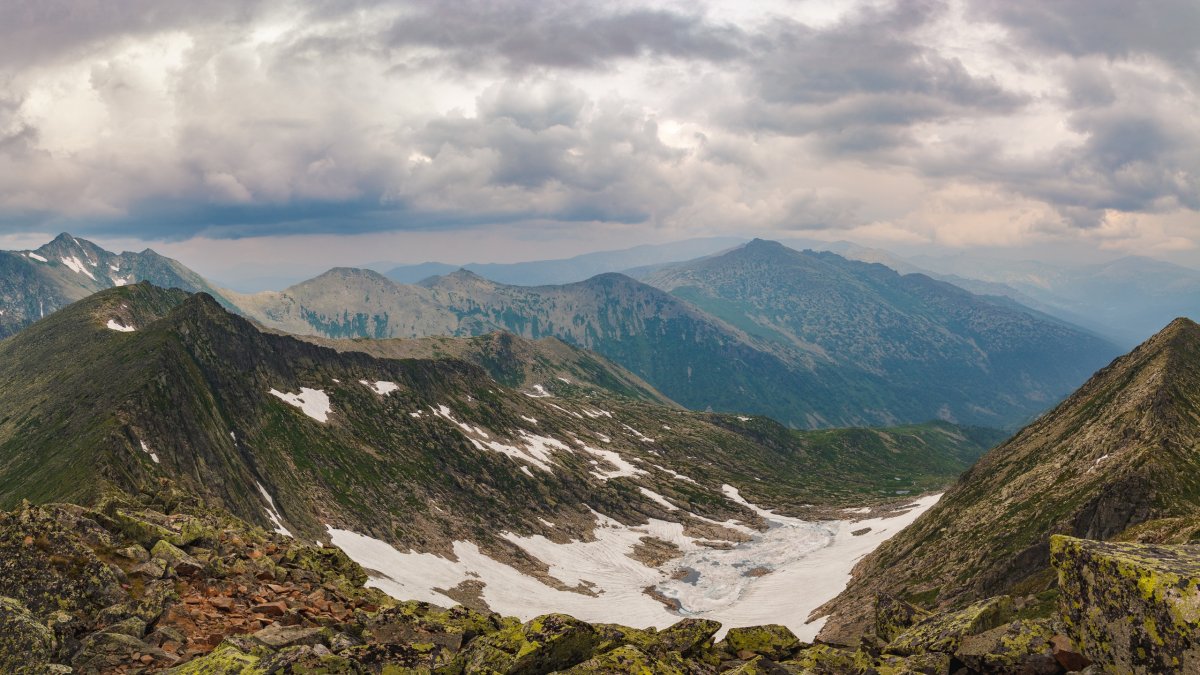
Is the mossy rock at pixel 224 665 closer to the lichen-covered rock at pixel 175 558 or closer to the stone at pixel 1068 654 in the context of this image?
the lichen-covered rock at pixel 175 558

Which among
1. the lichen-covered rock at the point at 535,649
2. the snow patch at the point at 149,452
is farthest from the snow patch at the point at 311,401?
the lichen-covered rock at the point at 535,649

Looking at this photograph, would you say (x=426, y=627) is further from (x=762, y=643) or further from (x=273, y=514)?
(x=273, y=514)

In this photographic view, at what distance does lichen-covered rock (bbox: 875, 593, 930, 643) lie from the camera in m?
25.9

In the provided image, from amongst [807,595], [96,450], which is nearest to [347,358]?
[96,450]

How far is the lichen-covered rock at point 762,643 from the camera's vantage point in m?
24.7

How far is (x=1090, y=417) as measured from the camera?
101688 millimetres

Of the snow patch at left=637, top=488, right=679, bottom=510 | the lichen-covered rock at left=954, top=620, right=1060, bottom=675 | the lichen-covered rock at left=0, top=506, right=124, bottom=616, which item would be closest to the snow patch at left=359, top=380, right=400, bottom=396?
the snow patch at left=637, top=488, right=679, bottom=510

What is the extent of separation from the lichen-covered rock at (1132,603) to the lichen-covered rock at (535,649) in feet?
42.8

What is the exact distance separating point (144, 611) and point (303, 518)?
91.0 m

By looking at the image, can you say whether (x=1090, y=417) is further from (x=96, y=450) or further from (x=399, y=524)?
(x=96, y=450)

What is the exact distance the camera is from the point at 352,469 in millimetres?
137625

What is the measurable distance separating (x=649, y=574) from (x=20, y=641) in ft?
433

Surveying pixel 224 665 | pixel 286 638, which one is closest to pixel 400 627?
pixel 286 638

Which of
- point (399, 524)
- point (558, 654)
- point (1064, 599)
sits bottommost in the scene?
point (399, 524)
